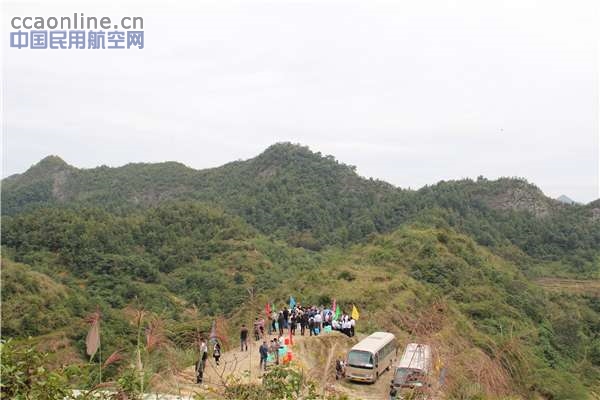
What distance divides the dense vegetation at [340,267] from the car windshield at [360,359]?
1.55 m

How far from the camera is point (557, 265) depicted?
62.0m

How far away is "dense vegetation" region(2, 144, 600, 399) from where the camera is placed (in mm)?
21203

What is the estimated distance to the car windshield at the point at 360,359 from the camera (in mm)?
16938

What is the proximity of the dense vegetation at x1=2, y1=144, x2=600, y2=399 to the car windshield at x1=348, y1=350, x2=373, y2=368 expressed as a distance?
1.55m

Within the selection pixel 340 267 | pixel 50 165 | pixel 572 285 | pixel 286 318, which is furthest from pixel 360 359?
pixel 50 165

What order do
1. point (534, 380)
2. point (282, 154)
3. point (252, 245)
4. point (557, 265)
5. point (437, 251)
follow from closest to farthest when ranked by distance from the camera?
point (534, 380) < point (437, 251) < point (252, 245) < point (557, 265) < point (282, 154)

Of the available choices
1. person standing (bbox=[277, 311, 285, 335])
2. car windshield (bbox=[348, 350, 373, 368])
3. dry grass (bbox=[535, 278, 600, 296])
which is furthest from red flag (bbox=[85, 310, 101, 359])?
dry grass (bbox=[535, 278, 600, 296])

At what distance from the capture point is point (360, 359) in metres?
17.0

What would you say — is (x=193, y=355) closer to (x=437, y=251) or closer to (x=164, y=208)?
(x=437, y=251)

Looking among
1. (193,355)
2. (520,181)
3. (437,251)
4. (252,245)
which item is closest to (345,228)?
(252,245)

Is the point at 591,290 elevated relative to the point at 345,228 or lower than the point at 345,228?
lower

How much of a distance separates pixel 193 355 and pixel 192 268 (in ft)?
136

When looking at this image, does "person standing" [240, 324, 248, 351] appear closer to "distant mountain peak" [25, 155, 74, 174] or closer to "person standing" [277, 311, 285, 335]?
"person standing" [277, 311, 285, 335]

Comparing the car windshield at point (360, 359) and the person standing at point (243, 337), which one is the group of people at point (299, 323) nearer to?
the person standing at point (243, 337)
